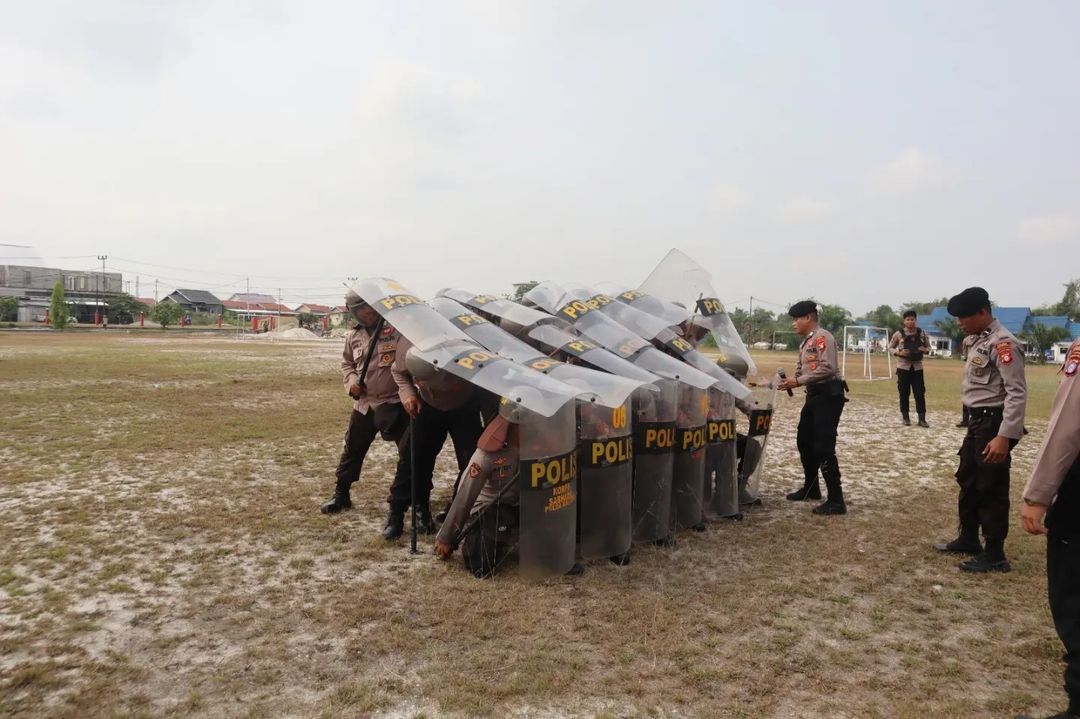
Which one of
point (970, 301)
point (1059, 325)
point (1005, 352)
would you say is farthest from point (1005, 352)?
point (1059, 325)

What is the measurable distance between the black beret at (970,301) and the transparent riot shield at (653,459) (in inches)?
86.5

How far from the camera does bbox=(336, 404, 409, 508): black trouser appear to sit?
573cm

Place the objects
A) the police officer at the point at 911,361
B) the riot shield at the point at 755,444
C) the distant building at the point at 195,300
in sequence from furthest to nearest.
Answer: the distant building at the point at 195,300
the police officer at the point at 911,361
the riot shield at the point at 755,444

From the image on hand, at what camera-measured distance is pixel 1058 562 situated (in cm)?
311

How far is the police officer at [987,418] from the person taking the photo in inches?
187

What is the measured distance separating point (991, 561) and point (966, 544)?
1.09ft

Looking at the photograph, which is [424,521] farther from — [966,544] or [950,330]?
[950,330]

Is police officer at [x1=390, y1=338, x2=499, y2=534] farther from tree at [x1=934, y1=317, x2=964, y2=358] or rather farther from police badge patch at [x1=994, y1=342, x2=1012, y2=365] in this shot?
tree at [x1=934, y1=317, x2=964, y2=358]

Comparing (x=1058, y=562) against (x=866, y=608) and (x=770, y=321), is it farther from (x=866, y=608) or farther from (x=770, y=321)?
(x=770, y=321)

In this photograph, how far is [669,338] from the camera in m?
6.13

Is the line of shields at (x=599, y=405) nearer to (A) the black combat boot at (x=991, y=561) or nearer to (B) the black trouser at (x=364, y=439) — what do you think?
(B) the black trouser at (x=364, y=439)

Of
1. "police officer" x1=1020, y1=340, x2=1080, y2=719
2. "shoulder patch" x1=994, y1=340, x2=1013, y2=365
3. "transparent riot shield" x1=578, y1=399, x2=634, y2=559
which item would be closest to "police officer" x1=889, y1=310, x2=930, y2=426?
"shoulder patch" x1=994, y1=340, x2=1013, y2=365

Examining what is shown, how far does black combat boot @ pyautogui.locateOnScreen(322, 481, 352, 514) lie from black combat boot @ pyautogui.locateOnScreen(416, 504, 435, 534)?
2.78 feet

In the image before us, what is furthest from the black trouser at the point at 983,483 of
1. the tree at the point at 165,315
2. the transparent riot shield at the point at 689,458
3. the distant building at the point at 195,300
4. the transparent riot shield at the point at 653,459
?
the distant building at the point at 195,300
